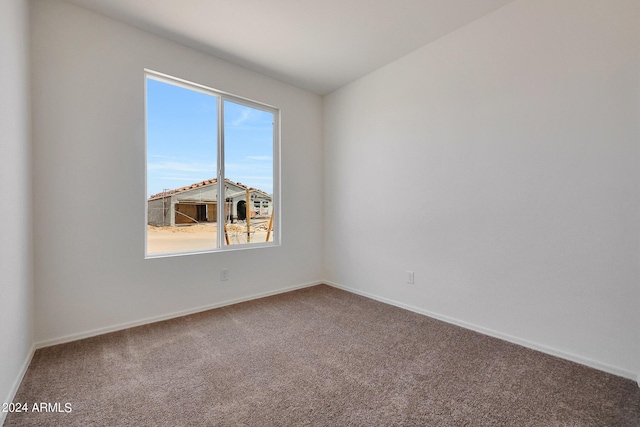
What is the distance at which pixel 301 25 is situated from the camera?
250 centimetres

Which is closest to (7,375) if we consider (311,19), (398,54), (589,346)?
(311,19)

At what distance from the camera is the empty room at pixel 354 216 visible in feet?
5.41

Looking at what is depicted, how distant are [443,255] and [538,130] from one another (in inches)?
50.1

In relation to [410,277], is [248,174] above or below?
above

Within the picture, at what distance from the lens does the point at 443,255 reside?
274cm

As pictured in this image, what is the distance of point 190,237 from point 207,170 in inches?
29.3

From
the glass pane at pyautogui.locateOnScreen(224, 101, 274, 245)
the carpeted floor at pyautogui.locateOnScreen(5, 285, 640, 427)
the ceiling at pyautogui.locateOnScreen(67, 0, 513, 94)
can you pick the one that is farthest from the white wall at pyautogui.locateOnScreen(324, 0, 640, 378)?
the glass pane at pyautogui.locateOnScreen(224, 101, 274, 245)

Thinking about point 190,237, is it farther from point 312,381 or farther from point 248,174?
point 312,381

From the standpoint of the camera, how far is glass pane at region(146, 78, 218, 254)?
2.77 m

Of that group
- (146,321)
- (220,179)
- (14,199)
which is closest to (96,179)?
(14,199)

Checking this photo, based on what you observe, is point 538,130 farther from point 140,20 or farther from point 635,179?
point 140,20

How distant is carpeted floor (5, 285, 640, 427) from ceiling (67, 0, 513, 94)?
2.67m

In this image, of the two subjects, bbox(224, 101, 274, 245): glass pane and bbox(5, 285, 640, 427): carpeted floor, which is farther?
bbox(224, 101, 274, 245): glass pane

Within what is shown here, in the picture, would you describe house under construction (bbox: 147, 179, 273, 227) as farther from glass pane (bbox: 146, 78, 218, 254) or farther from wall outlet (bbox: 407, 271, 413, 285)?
wall outlet (bbox: 407, 271, 413, 285)
